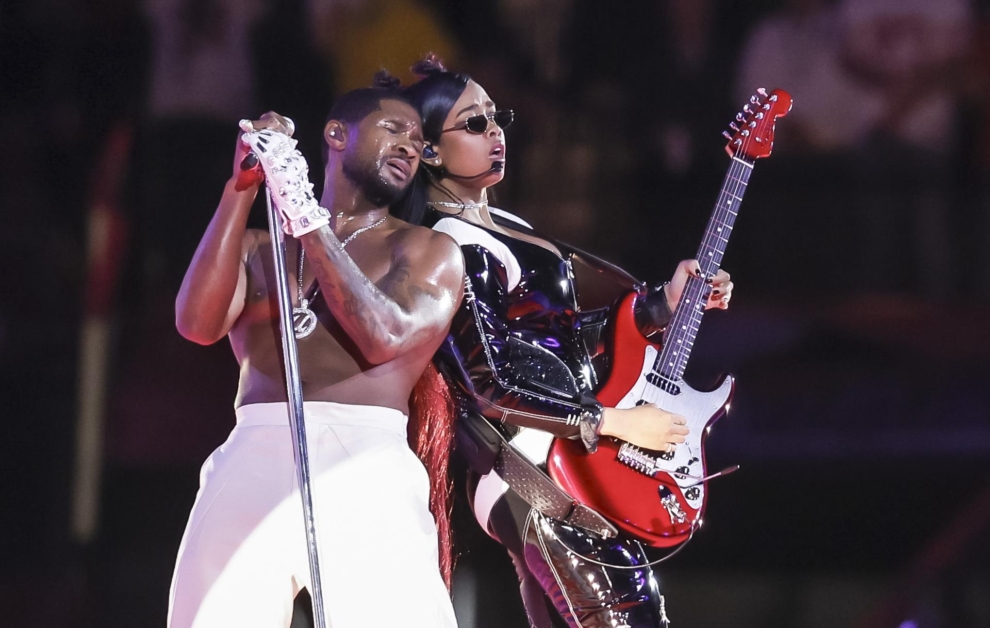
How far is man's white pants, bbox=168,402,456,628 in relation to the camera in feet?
6.86

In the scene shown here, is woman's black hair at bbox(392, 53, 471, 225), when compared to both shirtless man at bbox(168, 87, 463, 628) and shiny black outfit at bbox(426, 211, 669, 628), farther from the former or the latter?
shirtless man at bbox(168, 87, 463, 628)

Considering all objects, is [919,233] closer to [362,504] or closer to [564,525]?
[564,525]

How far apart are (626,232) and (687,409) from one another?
7.54 ft

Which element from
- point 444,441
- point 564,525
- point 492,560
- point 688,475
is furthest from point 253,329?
point 492,560

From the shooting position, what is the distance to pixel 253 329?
2.32 meters

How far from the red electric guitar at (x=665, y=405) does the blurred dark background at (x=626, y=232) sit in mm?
1838

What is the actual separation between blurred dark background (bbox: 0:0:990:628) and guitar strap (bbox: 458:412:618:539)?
1.81 metres

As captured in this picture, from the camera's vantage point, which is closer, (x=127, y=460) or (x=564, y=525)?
(x=564, y=525)

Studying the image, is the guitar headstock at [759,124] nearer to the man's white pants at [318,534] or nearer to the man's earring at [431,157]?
the man's earring at [431,157]

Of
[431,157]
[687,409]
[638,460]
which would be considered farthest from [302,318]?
[687,409]

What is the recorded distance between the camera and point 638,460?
2.84 m

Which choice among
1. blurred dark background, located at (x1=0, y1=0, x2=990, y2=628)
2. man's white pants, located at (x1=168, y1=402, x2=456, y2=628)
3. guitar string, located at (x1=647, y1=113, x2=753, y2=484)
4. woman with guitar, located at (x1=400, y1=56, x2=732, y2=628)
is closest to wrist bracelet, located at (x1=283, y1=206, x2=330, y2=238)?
man's white pants, located at (x1=168, y1=402, x2=456, y2=628)

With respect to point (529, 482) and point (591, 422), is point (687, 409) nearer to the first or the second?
point (591, 422)

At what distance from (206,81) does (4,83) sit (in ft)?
2.96
